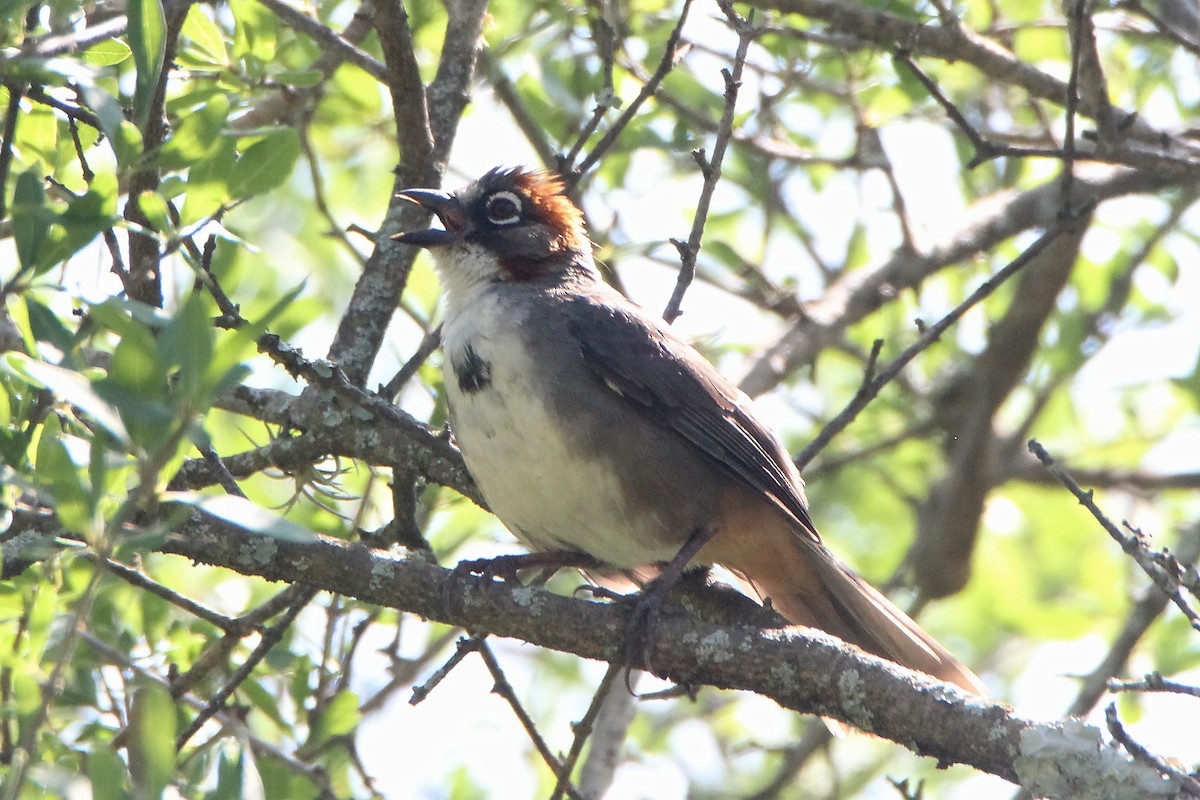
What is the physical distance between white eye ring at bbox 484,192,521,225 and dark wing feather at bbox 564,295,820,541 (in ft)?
2.37

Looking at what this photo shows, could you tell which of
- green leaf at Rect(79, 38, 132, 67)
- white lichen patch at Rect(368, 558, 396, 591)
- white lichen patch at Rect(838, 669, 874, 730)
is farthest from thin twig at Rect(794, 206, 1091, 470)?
green leaf at Rect(79, 38, 132, 67)

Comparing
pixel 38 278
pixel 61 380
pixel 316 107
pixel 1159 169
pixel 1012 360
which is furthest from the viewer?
pixel 1012 360

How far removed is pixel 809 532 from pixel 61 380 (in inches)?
130

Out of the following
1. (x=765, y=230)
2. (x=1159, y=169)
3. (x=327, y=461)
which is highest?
(x=765, y=230)

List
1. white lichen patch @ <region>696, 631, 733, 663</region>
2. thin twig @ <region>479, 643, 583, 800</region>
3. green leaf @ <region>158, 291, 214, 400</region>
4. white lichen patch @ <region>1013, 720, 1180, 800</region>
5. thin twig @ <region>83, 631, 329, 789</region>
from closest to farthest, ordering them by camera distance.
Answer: green leaf @ <region>158, 291, 214, 400</region>
white lichen patch @ <region>1013, 720, 1180, 800</region>
white lichen patch @ <region>696, 631, 733, 663</region>
thin twig @ <region>83, 631, 329, 789</region>
thin twig @ <region>479, 643, 583, 800</region>

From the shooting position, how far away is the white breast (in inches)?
192

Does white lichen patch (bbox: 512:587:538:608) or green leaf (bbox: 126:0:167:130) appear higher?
green leaf (bbox: 126:0:167:130)

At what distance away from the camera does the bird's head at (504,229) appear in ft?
18.8

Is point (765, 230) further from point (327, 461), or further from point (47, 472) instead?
point (47, 472)

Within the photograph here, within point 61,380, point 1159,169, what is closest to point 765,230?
point 1159,169

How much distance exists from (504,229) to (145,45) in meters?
2.79

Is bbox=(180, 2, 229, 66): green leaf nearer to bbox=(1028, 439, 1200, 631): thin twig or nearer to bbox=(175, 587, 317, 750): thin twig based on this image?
bbox=(175, 587, 317, 750): thin twig

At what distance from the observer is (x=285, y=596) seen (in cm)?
495

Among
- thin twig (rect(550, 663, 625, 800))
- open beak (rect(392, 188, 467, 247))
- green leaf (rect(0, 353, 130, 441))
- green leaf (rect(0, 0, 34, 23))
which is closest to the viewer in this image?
green leaf (rect(0, 353, 130, 441))
